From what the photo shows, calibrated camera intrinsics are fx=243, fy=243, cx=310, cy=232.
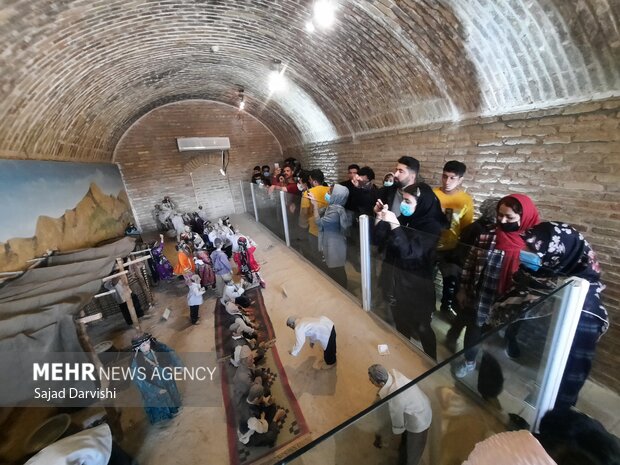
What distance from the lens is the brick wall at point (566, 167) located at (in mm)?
2346

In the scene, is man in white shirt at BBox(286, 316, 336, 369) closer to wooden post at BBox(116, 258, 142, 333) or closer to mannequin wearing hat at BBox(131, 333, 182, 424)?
mannequin wearing hat at BBox(131, 333, 182, 424)

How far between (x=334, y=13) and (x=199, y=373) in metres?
5.50

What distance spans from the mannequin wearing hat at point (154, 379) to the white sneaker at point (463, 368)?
2.71 meters

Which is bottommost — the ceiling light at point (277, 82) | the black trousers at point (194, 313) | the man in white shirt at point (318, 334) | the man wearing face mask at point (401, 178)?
the black trousers at point (194, 313)

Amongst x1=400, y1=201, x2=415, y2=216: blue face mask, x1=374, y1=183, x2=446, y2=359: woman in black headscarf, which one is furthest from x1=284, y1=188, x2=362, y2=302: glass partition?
x1=400, y1=201, x2=415, y2=216: blue face mask

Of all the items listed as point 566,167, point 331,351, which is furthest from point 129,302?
point 566,167

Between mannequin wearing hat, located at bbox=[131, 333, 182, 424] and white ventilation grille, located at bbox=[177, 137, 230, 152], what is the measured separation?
8.54 m

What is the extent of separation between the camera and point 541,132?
2.77m

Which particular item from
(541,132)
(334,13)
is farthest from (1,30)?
(541,132)

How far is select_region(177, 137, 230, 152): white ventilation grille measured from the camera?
920cm

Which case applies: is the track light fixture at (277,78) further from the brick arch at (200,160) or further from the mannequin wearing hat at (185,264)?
the mannequin wearing hat at (185,264)

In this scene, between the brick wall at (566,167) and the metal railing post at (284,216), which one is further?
the metal railing post at (284,216)

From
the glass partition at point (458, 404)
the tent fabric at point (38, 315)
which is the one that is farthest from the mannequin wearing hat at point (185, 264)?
the glass partition at point (458, 404)

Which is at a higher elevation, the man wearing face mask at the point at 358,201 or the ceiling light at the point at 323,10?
the ceiling light at the point at 323,10
